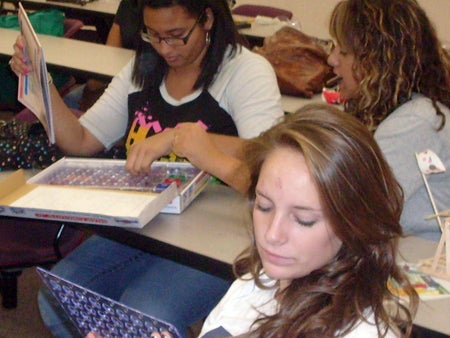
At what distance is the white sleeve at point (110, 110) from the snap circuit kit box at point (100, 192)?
0.24m

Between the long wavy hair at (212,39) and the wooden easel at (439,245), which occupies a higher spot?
the long wavy hair at (212,39)

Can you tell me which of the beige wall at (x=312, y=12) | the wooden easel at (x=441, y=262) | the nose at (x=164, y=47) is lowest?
the beige wall at (x=312, y=12)

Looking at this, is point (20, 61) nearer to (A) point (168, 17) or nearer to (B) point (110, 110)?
(B) point (110, 110)

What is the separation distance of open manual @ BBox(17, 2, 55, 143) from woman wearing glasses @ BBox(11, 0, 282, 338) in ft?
0.19

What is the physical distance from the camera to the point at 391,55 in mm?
1657

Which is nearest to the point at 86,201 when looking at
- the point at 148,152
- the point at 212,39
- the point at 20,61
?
the point at 148,152

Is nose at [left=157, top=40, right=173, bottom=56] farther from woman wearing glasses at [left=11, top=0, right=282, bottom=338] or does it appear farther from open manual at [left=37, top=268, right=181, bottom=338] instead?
open manual at [left=37, top=268, right=181, bottom=338]

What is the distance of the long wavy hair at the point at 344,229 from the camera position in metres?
0.99

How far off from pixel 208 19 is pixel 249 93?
0.24m

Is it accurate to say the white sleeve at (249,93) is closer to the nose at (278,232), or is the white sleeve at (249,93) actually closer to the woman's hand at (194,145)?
the woman's hand at (194,145)

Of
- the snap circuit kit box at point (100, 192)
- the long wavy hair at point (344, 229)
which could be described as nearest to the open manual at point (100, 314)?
the long wavy hair at point (344, 229)

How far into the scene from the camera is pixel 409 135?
5.24ft

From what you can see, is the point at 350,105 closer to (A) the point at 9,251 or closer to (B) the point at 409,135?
(B) the point at 409,135

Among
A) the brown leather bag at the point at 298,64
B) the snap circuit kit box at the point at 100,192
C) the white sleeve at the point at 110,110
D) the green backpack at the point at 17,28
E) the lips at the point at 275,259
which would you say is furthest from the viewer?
the green backpack at the point at 17,28
